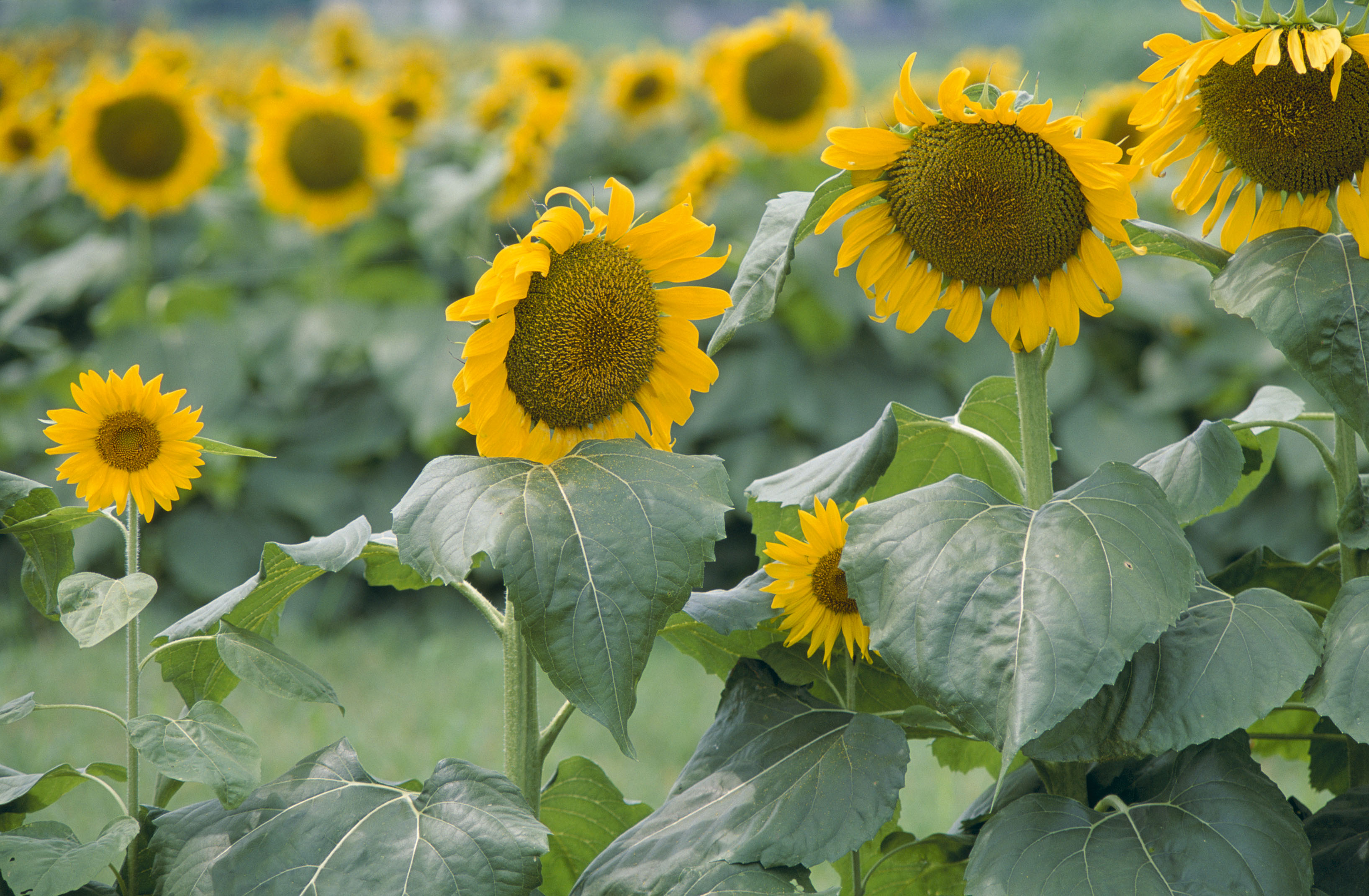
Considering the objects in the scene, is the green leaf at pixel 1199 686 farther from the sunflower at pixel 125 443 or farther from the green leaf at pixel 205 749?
the sunflower at pixel 125 443

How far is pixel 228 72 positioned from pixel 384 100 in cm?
323

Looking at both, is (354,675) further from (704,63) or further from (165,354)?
(704,63)

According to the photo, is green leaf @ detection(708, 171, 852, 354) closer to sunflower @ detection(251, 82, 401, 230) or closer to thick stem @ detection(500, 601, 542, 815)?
thick stem @ detection(500, 601, 542, 815)

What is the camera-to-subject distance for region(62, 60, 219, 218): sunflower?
4.36 meters

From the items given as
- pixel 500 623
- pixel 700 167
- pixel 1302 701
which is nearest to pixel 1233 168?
pixel 1302 701

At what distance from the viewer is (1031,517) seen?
117cm

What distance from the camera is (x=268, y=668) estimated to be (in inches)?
47.2

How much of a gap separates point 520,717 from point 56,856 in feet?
1.45

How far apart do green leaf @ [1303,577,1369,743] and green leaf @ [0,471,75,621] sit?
120 cm

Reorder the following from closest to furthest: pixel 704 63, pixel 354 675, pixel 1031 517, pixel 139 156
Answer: pixel 1031 517
pixel 354 675
pixel 139 156
pixel 704 63

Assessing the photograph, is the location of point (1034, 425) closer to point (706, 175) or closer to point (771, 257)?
point (771, 257)

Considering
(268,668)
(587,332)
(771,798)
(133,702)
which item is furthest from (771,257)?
(133,702)

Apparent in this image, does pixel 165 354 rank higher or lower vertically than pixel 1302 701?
lower

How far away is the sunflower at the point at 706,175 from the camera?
184 inches
